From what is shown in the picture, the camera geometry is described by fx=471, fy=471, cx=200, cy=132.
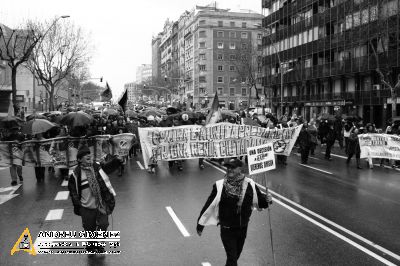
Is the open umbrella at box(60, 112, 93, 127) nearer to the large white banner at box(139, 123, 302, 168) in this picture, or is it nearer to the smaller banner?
→ the smaller banner

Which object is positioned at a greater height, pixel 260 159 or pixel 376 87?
pixel 376 87

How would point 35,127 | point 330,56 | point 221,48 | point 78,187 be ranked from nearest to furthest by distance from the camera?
1. point 78,187
2. point 35,127
3. point 330,56
4. point 221,48

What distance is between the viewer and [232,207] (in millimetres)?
5840

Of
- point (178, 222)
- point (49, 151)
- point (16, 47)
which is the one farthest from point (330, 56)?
point (178, 222)

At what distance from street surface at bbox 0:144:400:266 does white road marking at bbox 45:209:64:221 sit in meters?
0.02

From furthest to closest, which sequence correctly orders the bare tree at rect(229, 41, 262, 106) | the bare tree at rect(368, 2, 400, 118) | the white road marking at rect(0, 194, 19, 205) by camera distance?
the bare tree at rect(229, 41, 262, 106) → the bare tree at rect(368, 2, 400, 118) → the white road marking at rect(0, 194, 19, 205)

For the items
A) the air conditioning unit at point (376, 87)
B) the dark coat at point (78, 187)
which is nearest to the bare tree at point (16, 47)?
the dark coat at point (78, 187)

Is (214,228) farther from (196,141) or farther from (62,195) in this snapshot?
(196,141)

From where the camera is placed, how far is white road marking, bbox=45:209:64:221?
9672 mm

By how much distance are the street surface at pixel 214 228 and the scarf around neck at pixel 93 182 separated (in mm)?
948

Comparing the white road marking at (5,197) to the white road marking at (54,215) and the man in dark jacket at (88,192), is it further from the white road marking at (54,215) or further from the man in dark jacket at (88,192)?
the man in dark jacket at (88,192)

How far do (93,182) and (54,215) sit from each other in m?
3.72

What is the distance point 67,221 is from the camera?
941 centimetres

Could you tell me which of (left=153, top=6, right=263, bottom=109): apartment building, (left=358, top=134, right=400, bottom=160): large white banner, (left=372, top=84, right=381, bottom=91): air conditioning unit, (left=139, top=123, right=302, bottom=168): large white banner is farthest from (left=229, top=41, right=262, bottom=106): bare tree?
(left=139, top=123, right=302, bottom=168): large white banner
